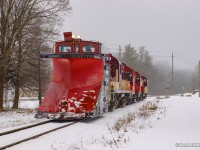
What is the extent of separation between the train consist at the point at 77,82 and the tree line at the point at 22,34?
177 inches

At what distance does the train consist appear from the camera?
15.0 m

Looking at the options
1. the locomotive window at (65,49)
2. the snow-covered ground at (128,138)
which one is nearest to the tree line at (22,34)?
the locomotive window at (65,49)

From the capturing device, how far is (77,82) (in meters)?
15.7

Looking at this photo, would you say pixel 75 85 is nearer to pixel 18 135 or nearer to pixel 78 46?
pixel 78 46

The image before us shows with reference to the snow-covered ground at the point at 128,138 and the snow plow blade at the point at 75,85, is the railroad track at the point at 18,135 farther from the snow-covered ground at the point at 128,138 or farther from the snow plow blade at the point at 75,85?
the snow plow blade at the point at 75,85

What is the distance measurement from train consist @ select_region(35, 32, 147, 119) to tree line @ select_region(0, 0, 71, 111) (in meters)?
4.49

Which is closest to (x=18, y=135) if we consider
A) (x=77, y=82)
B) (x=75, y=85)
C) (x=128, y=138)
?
(x=128, y=138)

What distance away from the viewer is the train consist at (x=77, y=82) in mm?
15016

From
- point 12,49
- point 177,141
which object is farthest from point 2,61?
point 177,141

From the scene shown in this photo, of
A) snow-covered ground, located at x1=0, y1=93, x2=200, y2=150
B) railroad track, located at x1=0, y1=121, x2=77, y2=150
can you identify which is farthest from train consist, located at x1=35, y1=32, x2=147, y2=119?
→ snow-covered ground, located at x1=0, y1=93, x2=200, y2=150

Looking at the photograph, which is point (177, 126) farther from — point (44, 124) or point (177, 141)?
point (44, 124)

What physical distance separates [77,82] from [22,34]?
25.5 feet

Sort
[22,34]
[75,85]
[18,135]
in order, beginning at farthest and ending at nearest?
[22,34] < [75,85] < [18,135]

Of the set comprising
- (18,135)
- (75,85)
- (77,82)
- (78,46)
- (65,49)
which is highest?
(78,46)
